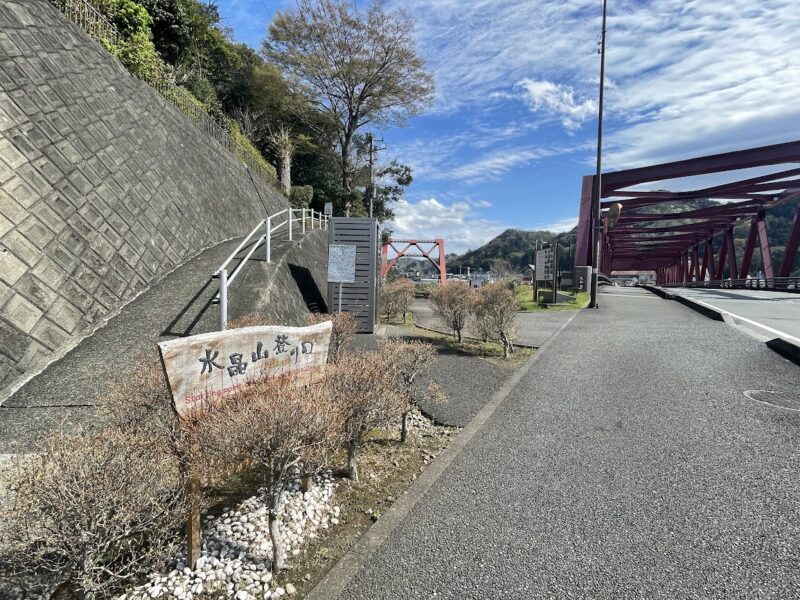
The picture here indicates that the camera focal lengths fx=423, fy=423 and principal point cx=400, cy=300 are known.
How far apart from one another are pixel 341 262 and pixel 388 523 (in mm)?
6353

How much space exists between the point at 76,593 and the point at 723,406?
20.4ft

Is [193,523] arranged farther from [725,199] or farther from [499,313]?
[725,199]

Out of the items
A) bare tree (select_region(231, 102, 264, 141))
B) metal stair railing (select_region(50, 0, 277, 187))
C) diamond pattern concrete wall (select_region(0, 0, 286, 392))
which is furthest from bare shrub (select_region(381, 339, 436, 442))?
bare tree (select_region(231, 102, 264, 141))

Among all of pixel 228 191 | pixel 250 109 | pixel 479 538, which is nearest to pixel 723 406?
pixel 479 538

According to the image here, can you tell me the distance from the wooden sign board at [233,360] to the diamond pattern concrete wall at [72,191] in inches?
147

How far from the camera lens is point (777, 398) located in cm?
528

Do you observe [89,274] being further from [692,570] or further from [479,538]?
[692,570]

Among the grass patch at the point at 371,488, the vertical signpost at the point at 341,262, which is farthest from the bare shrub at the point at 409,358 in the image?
the vertical signpost at the point at 341,262

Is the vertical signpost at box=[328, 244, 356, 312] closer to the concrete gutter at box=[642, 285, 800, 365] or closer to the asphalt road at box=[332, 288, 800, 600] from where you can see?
the asphalt road at box=[332, 288, 800, 600]

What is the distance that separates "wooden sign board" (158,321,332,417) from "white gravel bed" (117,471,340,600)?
87cm

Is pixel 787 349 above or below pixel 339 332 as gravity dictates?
below

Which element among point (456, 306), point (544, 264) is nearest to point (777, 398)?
point (456, 306)

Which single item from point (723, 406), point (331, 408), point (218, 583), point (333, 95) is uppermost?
point (333, 95)

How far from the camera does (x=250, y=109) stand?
950 inches
